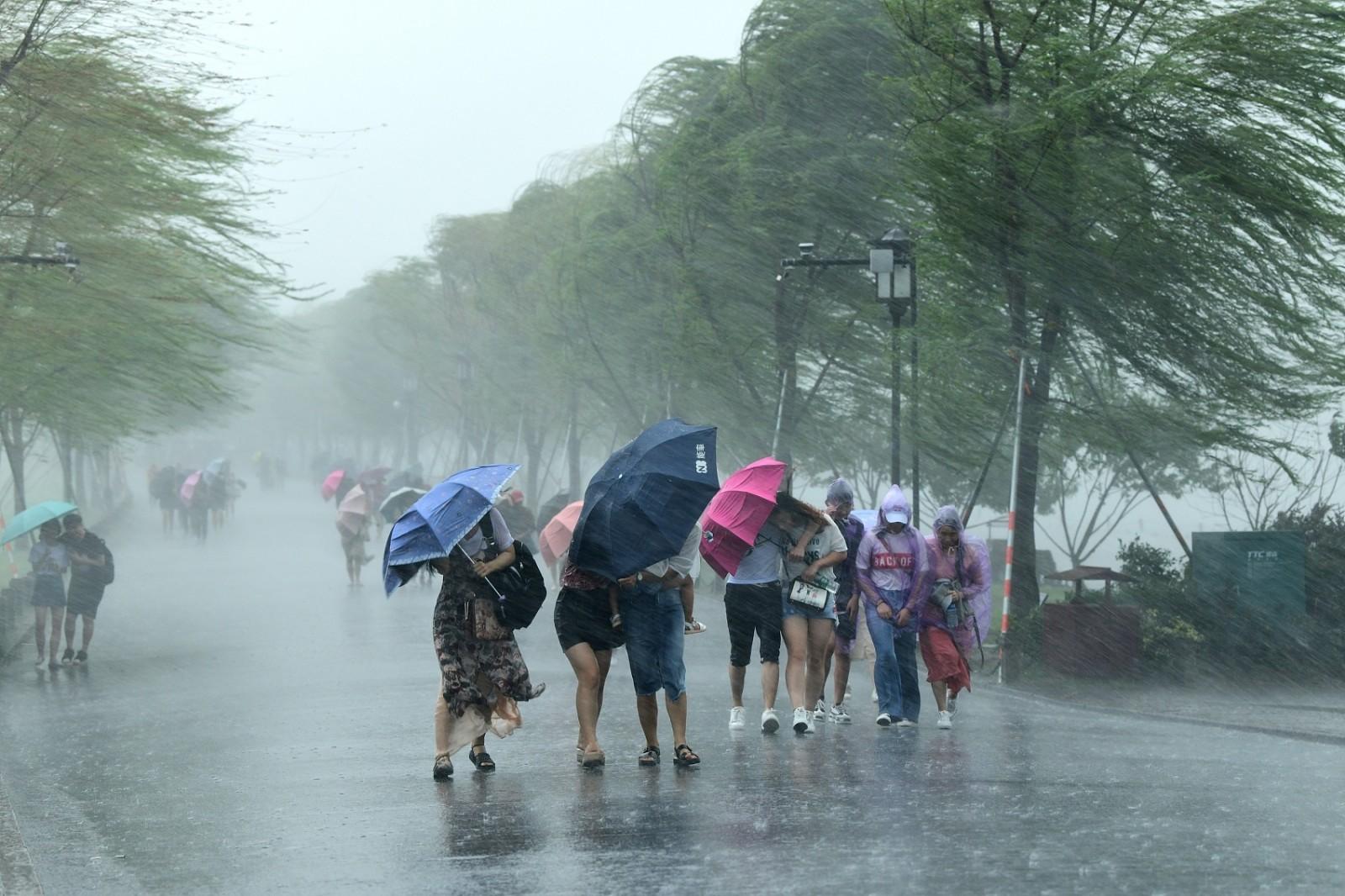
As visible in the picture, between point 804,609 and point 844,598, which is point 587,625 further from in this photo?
point 844,598

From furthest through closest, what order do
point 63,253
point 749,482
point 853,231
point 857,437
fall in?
point 857,437 → point 853,231 → point 63,253 → point 749,482

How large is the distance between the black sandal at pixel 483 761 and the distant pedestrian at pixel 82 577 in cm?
968

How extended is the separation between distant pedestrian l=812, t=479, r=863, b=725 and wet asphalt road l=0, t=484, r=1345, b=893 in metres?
0.66

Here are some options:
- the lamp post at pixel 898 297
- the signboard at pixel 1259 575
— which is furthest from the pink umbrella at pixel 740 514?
the lamp post at pixel 898 297

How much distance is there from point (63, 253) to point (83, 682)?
4.54 m

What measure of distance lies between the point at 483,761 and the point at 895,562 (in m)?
3.41

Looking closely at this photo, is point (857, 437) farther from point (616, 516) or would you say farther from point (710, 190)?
point (616, 516)

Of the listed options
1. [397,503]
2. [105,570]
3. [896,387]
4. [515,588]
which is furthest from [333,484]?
[515,588]

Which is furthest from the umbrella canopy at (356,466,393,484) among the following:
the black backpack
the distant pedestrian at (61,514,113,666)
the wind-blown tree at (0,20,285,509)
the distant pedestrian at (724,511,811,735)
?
the distant pedestrian at (724,511,811,735)

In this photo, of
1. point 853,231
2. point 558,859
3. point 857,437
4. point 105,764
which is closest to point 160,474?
point 857,437

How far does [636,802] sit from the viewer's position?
29.0 feet

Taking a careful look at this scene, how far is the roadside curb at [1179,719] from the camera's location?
40.3 feet

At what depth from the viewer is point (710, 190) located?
95.6 feet

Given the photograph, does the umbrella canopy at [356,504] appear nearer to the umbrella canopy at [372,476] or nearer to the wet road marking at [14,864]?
the umbrella canopy at [372,476]
